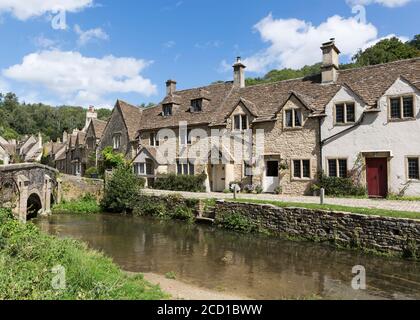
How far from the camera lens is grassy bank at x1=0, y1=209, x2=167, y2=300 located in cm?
716

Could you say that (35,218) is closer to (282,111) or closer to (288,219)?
(288,219)

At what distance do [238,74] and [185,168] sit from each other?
9.97 meters

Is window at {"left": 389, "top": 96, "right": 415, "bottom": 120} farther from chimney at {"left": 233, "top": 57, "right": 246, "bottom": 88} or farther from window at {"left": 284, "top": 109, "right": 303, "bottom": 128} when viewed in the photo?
chimney at {"left": 233, "top": 57, "right": 246, "bottom": 88}

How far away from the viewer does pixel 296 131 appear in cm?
2480

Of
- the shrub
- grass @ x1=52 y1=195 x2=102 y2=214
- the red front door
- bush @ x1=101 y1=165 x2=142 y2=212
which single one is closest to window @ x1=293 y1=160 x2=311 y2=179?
the red front door

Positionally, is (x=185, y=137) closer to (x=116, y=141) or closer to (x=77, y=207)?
(x=116, y=141)

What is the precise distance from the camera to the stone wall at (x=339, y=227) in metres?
13.3

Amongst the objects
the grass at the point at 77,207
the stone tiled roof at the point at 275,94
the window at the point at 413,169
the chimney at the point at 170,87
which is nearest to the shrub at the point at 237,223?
the stone tiled roof at the point at 275,94

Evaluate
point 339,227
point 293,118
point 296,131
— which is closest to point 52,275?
point 339,227

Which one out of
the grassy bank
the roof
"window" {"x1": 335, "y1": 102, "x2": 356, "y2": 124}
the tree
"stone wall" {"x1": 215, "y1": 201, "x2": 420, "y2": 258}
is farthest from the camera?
the tree

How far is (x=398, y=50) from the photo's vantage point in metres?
47.9

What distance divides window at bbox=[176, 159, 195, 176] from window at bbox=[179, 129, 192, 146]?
1.67 meters

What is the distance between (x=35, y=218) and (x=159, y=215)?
336 inches

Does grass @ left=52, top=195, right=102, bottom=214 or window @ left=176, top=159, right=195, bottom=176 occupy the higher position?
window @ left=176, top=159, right=195, bottom=176
